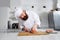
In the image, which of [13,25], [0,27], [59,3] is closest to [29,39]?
[13,25]

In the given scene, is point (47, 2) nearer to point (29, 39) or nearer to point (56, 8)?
point (56, 8)

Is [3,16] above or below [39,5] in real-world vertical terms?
below

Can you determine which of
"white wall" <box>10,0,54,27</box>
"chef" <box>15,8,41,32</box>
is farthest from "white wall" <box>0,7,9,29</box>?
"chef" <box>15,8,41,32</box>

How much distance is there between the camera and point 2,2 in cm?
169

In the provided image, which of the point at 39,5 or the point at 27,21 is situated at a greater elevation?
the point at 39,5

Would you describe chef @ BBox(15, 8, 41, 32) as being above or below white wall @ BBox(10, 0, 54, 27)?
below

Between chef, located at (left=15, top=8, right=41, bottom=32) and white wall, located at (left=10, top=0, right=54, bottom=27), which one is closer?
chef, located at (left=15, top=8, right=41, bottom=32)

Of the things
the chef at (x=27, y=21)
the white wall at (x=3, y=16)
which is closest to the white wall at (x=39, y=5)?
the white wall at (x=3, y=16)

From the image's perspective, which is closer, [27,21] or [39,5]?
[27,21]

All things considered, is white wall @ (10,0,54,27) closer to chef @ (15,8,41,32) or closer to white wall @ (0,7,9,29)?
white wall @ (0,7,9,29)

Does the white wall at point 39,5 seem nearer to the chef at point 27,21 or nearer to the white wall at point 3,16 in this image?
the white wall at point 3,16

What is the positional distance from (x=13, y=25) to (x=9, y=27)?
65 mm

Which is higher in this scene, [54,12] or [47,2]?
[47,2]

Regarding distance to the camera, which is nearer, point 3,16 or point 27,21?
point 27,21
